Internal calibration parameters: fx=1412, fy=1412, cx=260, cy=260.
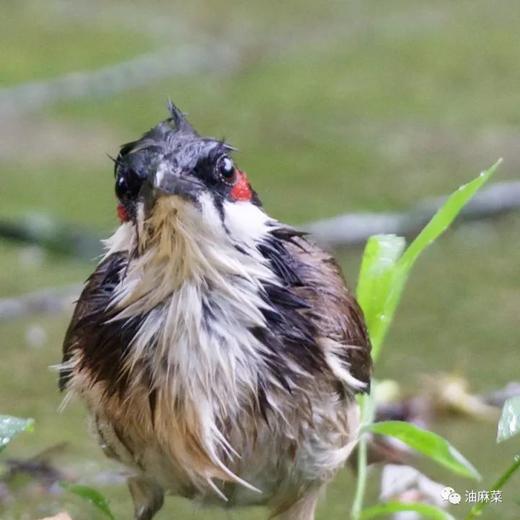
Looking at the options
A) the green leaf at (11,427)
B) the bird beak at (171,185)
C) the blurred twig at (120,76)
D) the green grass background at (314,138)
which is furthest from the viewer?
the blurred twig at (120,76)

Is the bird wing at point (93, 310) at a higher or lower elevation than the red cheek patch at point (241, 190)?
lower

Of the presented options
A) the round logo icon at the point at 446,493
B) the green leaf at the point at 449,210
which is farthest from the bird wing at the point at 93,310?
the round logo icon at the point at 446,493

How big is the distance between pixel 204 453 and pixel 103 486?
0.91 m

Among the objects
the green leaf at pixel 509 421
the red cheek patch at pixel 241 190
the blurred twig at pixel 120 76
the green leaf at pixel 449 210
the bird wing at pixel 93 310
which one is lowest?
the green leaf at pixel 509 421

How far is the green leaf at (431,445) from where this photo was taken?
7.42ft

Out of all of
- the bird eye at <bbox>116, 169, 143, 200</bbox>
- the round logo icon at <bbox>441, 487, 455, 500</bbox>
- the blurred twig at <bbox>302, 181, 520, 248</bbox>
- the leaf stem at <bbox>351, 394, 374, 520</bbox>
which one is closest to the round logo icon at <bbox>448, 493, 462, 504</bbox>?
the round logo icon at <bbox>441, 487, 455, 500</bbox>

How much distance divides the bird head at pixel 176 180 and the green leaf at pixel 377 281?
614 millimetres

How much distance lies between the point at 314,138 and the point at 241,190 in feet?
12.5

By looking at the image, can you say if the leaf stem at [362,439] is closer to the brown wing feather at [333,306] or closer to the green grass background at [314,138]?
the brown wing feather at [333,306]

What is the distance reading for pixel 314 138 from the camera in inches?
239

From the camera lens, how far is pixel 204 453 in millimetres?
2330

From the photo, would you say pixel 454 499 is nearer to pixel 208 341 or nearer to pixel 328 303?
pixel 328 303

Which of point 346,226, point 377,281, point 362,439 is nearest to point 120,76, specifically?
point 346,226

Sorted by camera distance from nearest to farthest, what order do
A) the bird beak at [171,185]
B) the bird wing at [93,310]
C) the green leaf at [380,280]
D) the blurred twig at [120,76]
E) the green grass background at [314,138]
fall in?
1. the bird beak at [171,185]
2. the bird wing at [93,310]
3. the green leaf at [380,280]
4. the green grass background at [314,138]
5. the blurred twig at [120,76]
